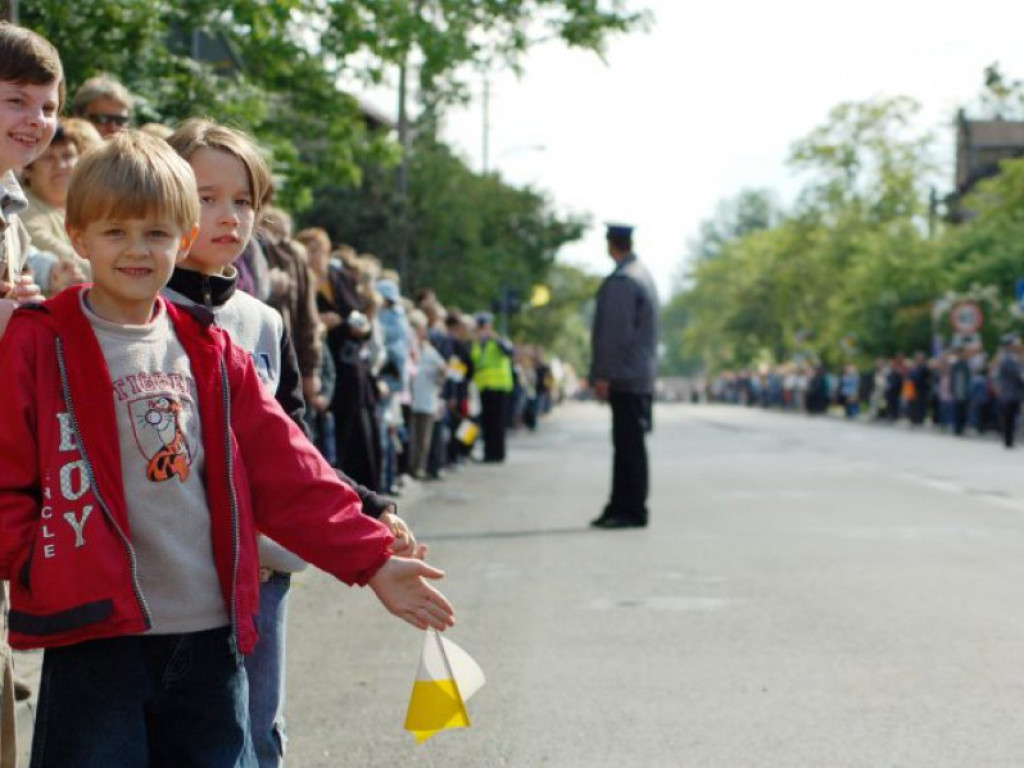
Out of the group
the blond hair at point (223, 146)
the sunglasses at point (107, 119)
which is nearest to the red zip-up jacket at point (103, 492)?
the blond hair at point (223, 146)

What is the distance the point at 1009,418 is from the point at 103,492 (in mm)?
28512

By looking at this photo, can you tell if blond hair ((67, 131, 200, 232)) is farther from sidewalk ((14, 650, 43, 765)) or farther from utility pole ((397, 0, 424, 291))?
utility pole ((397, 0, 424, 291))

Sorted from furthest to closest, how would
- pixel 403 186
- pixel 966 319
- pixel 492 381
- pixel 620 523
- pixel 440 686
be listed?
pixel 966 319 < pixel 403 186 < pixel 492 381 < pixel 620 523 < pixel 440 686

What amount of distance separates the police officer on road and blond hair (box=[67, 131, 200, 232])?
946cm

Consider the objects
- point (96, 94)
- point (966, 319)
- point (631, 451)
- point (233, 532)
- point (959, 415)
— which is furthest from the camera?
point (966, 319)

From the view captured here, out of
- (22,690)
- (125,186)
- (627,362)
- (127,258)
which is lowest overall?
(22,690)

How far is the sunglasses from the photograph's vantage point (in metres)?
7.39

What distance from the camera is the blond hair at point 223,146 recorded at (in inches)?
152

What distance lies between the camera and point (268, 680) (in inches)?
152

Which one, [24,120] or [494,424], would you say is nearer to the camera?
[24,120]

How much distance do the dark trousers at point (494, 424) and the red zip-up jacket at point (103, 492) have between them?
64.1 feet

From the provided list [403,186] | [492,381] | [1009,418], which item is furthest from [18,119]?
[1009,418]

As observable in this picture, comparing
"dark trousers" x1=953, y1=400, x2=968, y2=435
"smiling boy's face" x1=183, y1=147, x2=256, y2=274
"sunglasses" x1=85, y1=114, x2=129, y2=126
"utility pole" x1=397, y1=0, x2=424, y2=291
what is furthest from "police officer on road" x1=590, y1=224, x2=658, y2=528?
Result: "dark trousers" x1=953, y1=400, x2=968, y2=435

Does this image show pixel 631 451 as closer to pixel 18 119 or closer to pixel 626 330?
pixel 626 330
